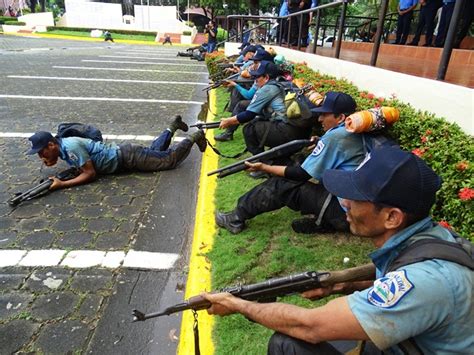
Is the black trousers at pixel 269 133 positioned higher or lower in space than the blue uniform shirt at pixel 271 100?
lower

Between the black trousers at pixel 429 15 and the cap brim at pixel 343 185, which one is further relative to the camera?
the black trousers at pixel 429 15

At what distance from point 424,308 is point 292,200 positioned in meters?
2.08

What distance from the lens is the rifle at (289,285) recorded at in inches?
70.4

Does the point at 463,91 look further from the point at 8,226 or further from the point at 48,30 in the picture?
the point at 48,30

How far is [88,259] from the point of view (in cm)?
322

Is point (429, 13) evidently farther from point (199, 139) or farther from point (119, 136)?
point (119, 136)

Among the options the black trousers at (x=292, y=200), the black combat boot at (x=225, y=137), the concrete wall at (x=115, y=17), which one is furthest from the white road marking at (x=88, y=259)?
the concrete wall at (x=115, y=17)

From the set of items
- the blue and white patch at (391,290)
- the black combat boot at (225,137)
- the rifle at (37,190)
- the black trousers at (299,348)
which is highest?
the blue and white patch at (391,290)

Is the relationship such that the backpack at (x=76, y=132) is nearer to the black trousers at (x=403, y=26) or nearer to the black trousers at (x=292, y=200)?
the black trousers at (x=292, y=200)

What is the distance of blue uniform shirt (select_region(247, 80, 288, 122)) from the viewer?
184 inches

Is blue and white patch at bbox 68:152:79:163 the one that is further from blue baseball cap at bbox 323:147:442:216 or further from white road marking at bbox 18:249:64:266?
blue baseball cap at bbox 323:147:442:216

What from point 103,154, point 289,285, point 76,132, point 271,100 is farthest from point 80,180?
point 289,285

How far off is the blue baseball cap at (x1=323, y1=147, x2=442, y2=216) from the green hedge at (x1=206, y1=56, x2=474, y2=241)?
42.7 inches

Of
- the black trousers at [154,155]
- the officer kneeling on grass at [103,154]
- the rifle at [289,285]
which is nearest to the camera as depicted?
the rifle at [289,285]
